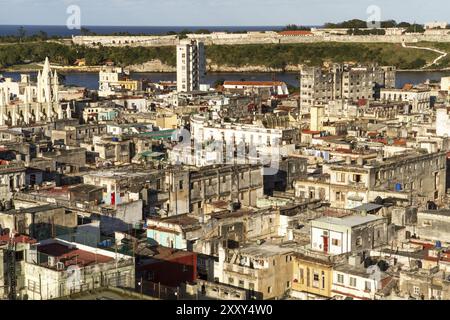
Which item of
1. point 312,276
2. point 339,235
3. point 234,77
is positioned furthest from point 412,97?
point 234,77

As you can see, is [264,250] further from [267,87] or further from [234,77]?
[234,77]

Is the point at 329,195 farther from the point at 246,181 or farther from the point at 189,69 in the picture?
the point at 189,69

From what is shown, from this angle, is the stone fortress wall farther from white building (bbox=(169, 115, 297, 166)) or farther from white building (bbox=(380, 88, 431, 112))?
white building (bbox=(169, 115, 297, 166))

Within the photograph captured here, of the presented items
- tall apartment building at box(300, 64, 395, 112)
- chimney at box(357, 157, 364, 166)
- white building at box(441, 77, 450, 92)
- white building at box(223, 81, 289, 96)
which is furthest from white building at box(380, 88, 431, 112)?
chimney at box(357, 157, 364, 166)

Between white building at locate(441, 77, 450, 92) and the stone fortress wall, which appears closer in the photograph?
white building at locate(441, 77, 450, 92)

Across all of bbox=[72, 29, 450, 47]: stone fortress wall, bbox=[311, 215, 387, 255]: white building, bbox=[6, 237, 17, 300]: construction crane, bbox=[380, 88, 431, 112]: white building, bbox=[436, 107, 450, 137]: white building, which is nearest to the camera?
bbox=[6, 237, 17, 300]: construction crane
